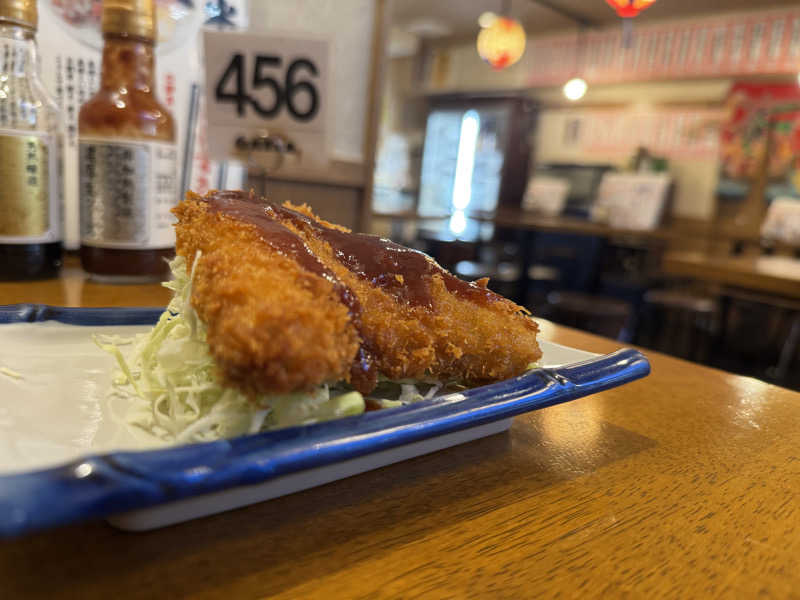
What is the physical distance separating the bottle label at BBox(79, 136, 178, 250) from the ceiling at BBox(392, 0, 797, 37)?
297 inches

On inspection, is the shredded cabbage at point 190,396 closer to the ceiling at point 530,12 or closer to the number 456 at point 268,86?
the number 456 at point 268,86

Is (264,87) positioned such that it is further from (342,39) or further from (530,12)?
(530,12)

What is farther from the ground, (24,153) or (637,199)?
(637,199)

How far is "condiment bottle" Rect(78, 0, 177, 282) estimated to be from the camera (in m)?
1.30

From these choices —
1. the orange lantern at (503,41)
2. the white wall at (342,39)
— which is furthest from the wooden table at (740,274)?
the orange lantern at (503,41)

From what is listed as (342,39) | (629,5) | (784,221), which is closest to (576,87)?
(629,5)

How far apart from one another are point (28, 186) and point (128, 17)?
1.41ft

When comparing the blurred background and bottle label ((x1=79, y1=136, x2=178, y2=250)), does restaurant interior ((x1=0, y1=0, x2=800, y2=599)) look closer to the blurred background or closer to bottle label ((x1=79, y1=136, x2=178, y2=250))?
bottle label ((x1=79, y1=136, x2=178, y2=250))

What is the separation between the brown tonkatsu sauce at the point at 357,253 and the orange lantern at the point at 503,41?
6364mm

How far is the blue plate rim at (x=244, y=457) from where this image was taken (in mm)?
355

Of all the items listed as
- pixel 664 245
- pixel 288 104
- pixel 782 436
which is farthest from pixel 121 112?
pixel 664 245

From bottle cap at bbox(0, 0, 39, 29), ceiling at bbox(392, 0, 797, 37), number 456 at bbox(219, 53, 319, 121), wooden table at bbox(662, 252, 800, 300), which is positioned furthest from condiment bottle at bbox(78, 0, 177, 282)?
ceiling at bbox(392, 0, 797, 37)

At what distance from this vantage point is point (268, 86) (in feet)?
5.69

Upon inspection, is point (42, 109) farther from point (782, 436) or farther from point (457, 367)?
point (782, 436)
